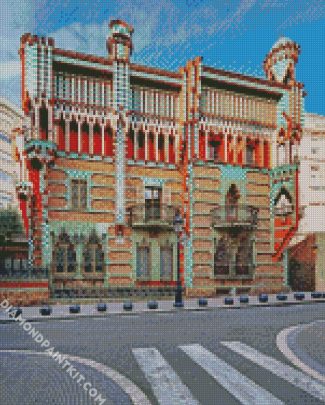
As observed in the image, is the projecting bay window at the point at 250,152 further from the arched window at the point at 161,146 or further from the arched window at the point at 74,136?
the arched window at the point at 74,136

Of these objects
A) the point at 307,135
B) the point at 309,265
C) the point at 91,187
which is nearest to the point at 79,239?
the point at 91,187

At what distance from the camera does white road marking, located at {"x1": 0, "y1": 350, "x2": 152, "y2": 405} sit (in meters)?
6.35

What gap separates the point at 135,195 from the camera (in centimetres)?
2391

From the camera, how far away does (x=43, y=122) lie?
22.1m

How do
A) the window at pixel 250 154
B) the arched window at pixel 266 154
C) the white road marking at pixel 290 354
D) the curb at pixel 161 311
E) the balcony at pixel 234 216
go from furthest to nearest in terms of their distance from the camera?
the arched window at pixel 266 154
the window at pixel 250 154
the balcony at pixel 234 216
the curb at pixel 161 311
the white road marking at pixel 290 354

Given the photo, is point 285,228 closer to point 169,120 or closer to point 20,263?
point 169,120

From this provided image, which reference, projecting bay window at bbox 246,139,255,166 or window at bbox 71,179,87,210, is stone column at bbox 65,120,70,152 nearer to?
window at bbox 71,179,87,210

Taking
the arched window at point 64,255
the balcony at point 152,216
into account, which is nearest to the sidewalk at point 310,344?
the balcony at point 152,216

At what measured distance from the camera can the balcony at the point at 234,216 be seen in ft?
80.3

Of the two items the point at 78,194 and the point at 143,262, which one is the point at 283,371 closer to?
the point at 143,262

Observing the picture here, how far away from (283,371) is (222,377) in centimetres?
132

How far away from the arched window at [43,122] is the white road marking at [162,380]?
15438 mm

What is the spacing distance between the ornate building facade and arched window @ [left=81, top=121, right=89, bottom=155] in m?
0.06

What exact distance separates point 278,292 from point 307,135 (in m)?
43.4
